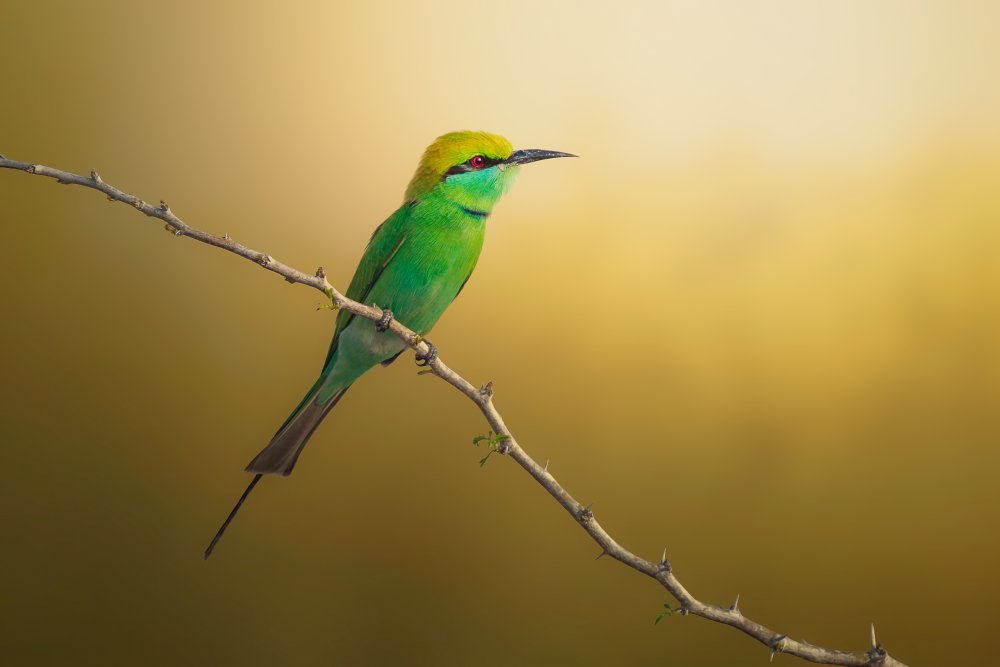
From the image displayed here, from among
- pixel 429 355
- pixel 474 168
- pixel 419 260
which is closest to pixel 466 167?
pixel 474 168

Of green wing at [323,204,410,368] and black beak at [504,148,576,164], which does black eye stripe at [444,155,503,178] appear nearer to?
black beak at [504,148,576,164]

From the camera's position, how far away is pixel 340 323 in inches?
102

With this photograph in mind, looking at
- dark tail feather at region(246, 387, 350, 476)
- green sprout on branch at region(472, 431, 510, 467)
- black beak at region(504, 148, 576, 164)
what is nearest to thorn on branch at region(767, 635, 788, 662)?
green sprout on branch at region(472, 431, 510, 467)

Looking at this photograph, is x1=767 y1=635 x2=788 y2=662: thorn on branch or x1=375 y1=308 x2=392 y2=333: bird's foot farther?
x1=375 y1=308 x2=392 y2=333: bird's foot

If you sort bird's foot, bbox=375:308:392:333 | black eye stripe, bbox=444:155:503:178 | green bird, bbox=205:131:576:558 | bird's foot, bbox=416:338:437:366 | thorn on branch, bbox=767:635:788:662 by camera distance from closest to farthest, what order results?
1. thorn on branch, bbox=767:635:788:662
2. bird's foot, bbox=375:308:392:333
3. bird's foot, bbox=416:338:437:366
4. green bird, bbox=205:131:576:558
5. black eye stripe, bbox=444:155:503:178

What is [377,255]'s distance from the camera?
2574mm

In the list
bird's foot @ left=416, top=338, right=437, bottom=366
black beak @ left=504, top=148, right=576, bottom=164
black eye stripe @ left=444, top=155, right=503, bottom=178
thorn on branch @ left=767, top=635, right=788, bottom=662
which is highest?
black beak @ left=504, top=148, right=576, bottom=164

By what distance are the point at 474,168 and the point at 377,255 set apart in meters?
0.40

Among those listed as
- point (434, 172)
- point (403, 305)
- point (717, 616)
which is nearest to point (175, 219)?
point (403, 305)

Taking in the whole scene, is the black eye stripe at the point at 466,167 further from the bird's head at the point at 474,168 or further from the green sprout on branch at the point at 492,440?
the green sprout on branch at the point at 492,440

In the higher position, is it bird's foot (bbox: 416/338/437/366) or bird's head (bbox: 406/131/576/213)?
bird's head (bbox: 406/131/576/213)

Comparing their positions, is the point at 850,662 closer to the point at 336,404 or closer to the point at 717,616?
the point at 717,616

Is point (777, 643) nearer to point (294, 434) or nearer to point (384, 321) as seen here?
point (384, 321)

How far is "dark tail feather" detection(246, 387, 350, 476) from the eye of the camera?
7.86 feet
